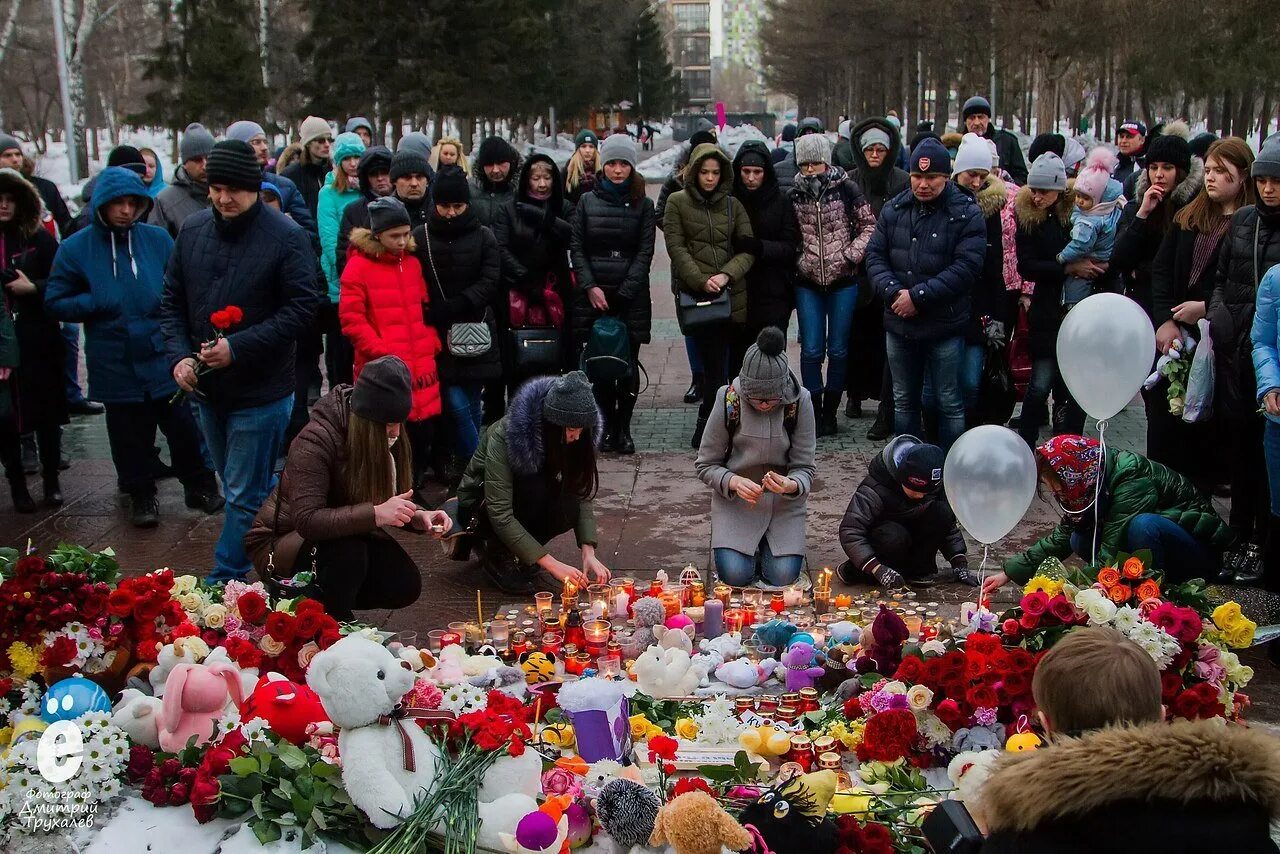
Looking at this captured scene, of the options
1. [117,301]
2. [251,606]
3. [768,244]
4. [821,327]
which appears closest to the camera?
[251,606]

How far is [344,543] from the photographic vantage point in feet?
16.5

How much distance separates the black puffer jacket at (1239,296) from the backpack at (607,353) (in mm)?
3458

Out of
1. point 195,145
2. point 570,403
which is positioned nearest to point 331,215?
point 195,145

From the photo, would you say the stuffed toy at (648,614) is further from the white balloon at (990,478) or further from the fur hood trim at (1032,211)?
the fur hood trim at (1032,211)

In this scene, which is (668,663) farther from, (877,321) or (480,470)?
(877,321)

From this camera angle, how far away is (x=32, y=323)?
23.9 ft

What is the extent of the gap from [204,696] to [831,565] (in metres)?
3.33

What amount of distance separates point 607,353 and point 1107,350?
3.65m

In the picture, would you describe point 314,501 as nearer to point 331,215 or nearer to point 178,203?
point 331,215

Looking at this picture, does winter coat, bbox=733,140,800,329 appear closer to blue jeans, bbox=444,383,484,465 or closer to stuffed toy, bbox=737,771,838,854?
blue jeans, bbox=444,383,484,465

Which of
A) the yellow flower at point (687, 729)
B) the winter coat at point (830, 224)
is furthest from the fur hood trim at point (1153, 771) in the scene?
the winter coat at point (830, 224)

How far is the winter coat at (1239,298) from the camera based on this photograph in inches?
220

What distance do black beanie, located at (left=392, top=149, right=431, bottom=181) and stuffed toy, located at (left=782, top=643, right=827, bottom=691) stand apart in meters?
4.29

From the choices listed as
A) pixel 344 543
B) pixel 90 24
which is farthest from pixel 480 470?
pixel 90 24
